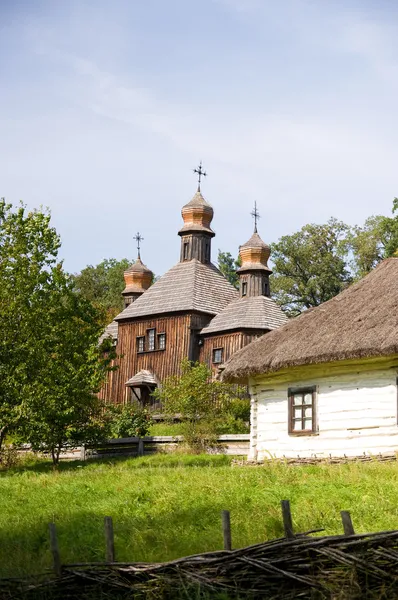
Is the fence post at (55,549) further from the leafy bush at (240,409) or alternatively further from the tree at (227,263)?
the tree at (227,263)

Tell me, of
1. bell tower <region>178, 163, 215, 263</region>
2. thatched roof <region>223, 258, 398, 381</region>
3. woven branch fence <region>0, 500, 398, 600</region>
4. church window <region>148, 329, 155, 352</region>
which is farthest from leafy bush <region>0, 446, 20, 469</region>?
bell tower <region>178, 163, 215, 263</region>

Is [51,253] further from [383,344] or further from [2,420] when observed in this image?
[383,344]

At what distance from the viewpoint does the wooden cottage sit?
20.8 meters

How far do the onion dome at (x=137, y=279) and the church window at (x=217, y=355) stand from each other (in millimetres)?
16309

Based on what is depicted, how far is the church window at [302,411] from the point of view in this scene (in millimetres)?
22297

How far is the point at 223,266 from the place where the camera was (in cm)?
9294

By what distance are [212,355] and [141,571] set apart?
3837 centimetres

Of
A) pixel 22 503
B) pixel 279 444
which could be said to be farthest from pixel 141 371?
pixel 22 503

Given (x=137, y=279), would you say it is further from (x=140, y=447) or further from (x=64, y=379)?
(x=64, y=379)

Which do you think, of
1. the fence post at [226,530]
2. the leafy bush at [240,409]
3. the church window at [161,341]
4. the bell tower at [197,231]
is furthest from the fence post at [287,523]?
the bell tower at [197,231]

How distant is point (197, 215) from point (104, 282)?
32.6 metres

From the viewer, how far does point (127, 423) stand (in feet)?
111

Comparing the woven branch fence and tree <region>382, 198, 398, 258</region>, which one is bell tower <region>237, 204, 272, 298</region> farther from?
the woven branch fence

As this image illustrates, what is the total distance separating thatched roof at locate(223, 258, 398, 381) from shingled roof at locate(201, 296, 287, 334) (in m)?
20.1
